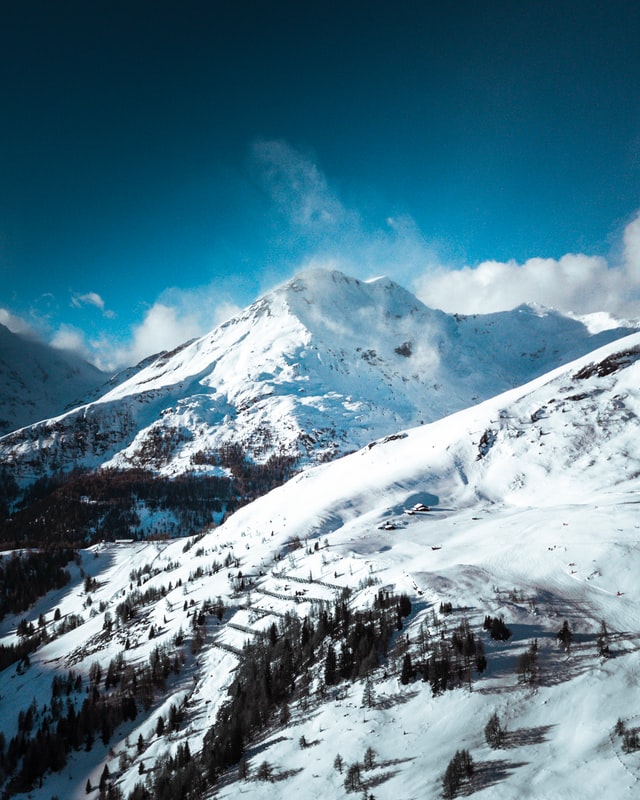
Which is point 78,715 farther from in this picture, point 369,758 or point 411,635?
point 369,758

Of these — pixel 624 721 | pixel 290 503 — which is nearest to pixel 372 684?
pixel 624 721

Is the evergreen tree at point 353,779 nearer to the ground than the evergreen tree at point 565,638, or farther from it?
nearer to the ground

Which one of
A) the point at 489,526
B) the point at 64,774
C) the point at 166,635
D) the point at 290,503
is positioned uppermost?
the point at 290,503

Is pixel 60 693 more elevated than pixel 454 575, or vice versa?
pixel 454 575

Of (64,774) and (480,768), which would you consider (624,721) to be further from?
(64,774)

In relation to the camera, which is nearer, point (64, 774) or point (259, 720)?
point (259, 720)

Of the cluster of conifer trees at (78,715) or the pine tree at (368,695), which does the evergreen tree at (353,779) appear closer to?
the pine tree at (368,695)

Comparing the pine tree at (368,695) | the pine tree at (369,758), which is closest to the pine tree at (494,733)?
the pine tree at (369,758)

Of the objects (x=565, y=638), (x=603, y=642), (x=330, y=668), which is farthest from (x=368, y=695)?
(x=603, y=642)
